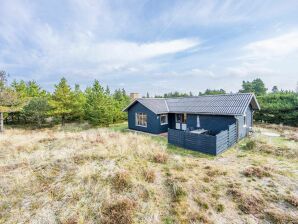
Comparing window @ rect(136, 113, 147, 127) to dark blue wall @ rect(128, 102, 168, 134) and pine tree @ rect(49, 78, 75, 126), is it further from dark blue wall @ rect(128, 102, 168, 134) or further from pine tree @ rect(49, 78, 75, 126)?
pine tree @ rect(49, 78, 75, 126)

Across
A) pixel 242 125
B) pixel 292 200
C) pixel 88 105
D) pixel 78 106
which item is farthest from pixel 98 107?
pixel 292 200

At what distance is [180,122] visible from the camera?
1638 centimetres

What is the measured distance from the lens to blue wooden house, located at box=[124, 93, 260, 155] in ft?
35.9

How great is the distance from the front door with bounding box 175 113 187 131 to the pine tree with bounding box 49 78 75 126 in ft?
45.7

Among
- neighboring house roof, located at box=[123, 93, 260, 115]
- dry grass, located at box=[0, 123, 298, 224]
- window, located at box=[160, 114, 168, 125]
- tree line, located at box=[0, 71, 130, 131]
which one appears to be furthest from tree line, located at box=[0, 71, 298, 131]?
dry grass, located at box=[0, 123, 298, 224]

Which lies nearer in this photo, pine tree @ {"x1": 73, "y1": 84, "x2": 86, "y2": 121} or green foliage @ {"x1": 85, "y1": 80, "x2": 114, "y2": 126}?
green foliage @ {"x1": 85, "y1": 80, "x2": 114, "y2": 126}

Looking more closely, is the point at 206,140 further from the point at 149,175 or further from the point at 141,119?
the point at 141,119

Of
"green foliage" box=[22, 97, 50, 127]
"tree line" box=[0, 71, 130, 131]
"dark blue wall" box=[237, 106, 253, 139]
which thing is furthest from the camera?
"green foliage" box=[22, 97, 50, 127]

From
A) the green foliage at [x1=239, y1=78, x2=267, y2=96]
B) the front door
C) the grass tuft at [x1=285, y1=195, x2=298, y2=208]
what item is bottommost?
the grass tuft at [x1=285, y1=195, x2=298, y2=208]

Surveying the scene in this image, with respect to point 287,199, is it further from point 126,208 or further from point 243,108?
point 243,108

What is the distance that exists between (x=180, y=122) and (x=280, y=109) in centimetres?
1283

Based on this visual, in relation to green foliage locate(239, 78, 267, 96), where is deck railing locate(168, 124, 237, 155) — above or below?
below

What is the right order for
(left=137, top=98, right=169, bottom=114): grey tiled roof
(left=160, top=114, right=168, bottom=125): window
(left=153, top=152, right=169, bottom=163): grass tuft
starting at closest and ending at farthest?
(left=153, top=152, right=169, bottom=163): grass tuft < (left=137, top=98, right=169, bottom=114): grey tiled roof < (left=160, top=114, right=168, bottom=125): window

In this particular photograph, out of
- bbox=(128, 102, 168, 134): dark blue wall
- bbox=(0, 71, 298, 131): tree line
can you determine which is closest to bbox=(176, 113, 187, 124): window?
bbox=(128, 102, 168, 134): dark blue wall
